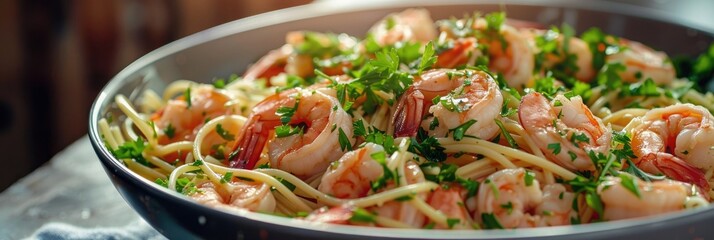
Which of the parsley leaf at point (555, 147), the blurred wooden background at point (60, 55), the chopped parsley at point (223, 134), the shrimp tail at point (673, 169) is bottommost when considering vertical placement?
the blurred wooden background at point (60, 55)

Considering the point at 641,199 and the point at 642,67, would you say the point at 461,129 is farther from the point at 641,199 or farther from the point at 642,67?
the point at 642,67

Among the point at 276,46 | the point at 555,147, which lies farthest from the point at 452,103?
the point at 276,46

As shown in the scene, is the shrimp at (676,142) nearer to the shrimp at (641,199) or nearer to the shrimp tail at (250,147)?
the shrimp at (641,199)

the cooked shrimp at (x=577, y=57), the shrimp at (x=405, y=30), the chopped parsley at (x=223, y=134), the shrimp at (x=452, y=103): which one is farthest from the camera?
the shrimp at (x=405, y=30)

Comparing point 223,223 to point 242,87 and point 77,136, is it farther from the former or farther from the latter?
point 77,136

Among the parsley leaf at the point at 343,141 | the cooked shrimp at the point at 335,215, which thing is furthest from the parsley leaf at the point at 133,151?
the cooked shrimp at the point at 335,215

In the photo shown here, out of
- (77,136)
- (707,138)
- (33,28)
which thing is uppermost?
(707,138)

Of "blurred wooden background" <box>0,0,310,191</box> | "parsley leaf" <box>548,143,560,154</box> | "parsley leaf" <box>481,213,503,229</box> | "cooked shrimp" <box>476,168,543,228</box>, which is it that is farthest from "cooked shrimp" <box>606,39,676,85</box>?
"blurred wooden background" <box>0,0,310,191</box>

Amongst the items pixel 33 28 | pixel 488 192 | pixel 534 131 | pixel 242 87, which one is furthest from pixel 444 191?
pixel 33 28
